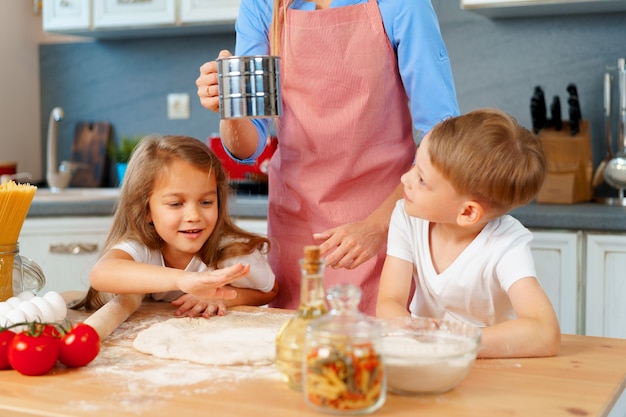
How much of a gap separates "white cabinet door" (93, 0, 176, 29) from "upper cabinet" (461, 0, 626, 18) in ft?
3.54

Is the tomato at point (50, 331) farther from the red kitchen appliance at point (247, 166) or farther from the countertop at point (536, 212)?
the red kitchen appliance at point (247, 166)

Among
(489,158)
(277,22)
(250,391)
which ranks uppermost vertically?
(277,22)

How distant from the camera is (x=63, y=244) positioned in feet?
9.10

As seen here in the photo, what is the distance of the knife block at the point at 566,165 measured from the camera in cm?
259

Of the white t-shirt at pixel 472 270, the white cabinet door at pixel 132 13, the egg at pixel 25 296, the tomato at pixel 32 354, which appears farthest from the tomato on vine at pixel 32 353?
the white cabinet door at pixel 132 13

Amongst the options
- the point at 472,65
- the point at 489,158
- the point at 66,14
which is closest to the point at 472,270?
the point at 489,158

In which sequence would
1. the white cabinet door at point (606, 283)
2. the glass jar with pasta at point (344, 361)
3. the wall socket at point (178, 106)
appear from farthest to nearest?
the wall socket at point (178, 106), the white cabinet door at point (606, 283), the glass jar with pasta at point (344, 361)

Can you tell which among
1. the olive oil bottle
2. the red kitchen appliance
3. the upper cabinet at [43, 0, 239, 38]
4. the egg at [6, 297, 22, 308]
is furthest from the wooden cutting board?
the olive oil bottle

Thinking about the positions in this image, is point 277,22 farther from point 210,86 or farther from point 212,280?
point 212,280

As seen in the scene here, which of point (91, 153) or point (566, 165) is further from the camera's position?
point (91, 153)

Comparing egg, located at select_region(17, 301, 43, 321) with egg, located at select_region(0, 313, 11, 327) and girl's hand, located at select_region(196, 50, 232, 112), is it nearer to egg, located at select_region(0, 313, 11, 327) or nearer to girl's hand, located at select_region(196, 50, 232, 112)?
egg, located at select_region(0, 313, 11, 327)

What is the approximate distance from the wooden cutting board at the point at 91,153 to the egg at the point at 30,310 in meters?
2.31

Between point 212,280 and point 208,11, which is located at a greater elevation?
point 208,11

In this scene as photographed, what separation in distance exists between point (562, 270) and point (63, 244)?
5.15ft
